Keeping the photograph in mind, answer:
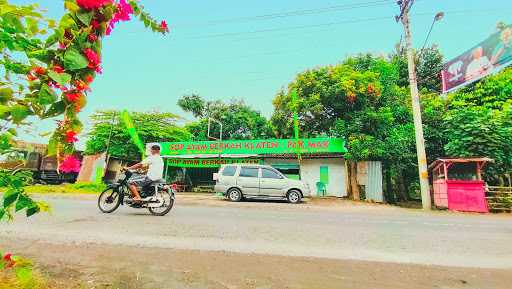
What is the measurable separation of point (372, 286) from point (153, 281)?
2287mm

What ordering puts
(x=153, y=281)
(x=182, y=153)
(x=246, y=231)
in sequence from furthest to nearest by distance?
(x=182, y=153) < (x=246, y=231) < (x=153, y=281)

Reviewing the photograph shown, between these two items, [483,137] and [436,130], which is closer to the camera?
[483,137]

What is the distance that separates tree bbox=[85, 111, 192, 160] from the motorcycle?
20059 mm

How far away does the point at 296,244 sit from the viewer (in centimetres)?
506

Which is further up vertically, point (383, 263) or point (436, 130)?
point (436, 130)

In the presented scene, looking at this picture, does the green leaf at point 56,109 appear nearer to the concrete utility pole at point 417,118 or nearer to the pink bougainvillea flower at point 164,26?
the pink bougainvillea flower at point 164,26

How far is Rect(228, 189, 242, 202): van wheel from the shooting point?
560 inches

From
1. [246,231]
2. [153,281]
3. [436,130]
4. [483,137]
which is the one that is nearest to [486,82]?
[436,130]

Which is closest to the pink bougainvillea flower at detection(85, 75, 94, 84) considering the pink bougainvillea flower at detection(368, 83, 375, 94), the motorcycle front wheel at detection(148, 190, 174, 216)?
the motorcycle front wheel at detection(148, 190, 174, 216)

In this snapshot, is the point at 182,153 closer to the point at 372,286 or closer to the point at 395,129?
the point at 395,129

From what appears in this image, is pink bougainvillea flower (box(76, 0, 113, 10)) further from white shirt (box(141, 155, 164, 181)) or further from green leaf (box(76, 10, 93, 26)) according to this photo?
white shirt (box(141, 155, 164, 181))

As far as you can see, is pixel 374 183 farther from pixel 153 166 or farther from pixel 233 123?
pixel 233 123

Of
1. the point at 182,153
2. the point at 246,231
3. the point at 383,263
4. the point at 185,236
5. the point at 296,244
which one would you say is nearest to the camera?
the point at 383,263

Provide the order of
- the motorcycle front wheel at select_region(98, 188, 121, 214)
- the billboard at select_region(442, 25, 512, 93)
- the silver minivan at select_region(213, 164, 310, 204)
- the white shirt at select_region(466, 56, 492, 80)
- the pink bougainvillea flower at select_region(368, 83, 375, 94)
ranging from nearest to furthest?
the motorcycle front wheel at select_region(98, 188, 121, 214)
the silver minivan at select_region(213, 164, 310, 204)
the billboard at select_region(442, 25, 512, 93)
the white shirt at select_region(466, 56, 492, 80)
the pink bougainvillea flower at select_region(368, 83, 375, 94)
